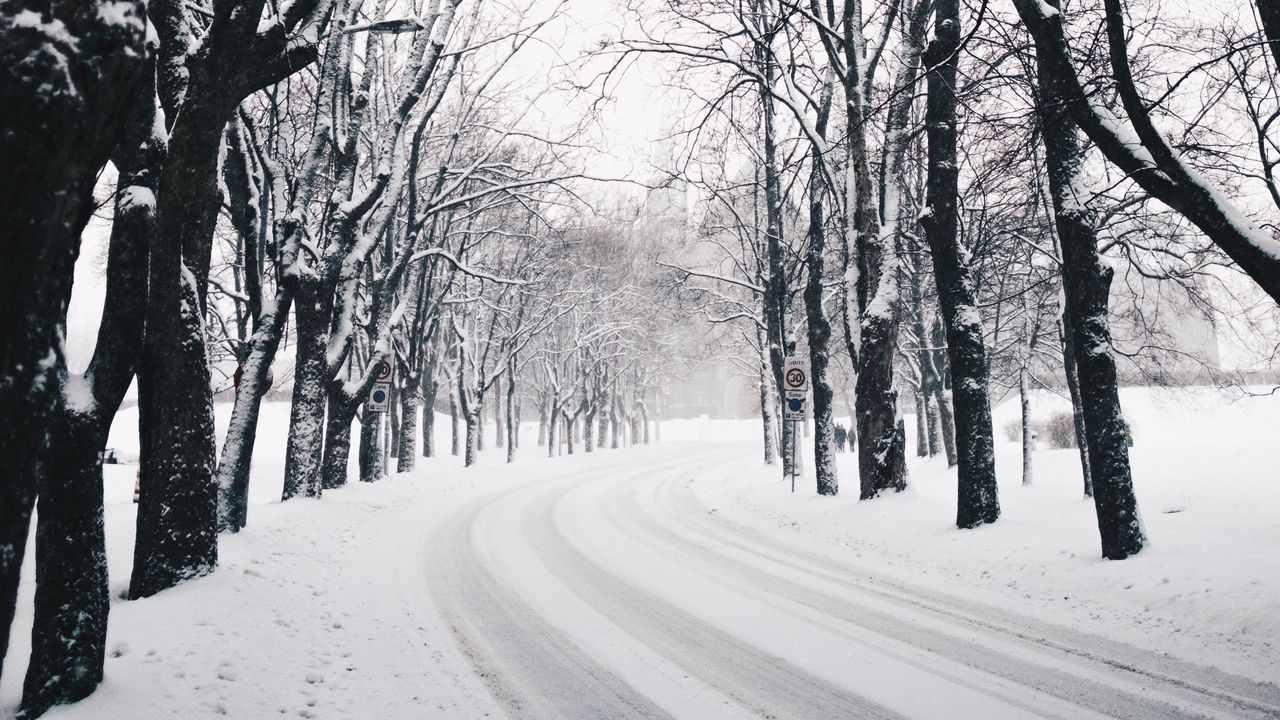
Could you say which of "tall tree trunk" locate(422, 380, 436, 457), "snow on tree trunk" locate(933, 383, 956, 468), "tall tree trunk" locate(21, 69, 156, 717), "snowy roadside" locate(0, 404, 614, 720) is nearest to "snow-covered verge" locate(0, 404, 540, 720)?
"snowy roadside" locate(0, 404, 614, 720)

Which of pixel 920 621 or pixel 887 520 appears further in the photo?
pixel 887 520

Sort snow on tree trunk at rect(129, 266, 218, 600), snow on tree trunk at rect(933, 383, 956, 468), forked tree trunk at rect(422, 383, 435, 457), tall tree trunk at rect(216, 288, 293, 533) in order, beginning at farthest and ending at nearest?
1. forked tree trunk at rect(422, 383, 435, 457)
2. snow on tree trunk at rect(933, 383, 956, 468)
3. tall tree trunk at rect(216, 288, 293, 533)
4. snow on tree trunk at rect(129, 266, 218, 600)

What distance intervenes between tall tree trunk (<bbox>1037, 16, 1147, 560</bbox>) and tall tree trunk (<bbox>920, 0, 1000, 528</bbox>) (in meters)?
1.69

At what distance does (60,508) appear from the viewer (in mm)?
3869

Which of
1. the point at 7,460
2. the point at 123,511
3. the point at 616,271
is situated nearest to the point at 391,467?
the point at 616,271

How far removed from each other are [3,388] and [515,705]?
10.3ft

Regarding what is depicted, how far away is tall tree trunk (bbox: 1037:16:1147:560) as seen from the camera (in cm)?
702

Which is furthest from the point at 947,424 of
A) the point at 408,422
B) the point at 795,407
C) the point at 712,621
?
the point at 712,621

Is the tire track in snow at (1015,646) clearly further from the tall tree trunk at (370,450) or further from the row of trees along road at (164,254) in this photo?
the tall tree trunk at (370,450)

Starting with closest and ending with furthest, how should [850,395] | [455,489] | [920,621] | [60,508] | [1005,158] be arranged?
[60,508] < [920,621] < [1005,158] < [455,489] < [850,395]

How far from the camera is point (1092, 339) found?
7.67m

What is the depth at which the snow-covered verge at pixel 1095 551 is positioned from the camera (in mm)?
5250

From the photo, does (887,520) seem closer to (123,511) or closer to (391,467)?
(123,511)

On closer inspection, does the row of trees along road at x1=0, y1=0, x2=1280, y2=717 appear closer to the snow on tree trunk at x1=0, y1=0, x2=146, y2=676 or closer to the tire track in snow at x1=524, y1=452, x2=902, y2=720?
the snow on tree trunk at x1=0, y1=0, x2=146, y2=676
